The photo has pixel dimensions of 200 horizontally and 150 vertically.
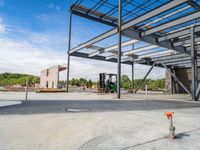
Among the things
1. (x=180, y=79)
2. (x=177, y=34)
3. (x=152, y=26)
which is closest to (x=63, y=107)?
(x=152, y=26)

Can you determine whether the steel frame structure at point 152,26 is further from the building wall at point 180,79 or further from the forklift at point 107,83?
the building wall at point 180,79

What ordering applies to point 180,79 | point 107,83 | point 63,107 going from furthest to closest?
point 180,79 → point 107,83 → point 63,107

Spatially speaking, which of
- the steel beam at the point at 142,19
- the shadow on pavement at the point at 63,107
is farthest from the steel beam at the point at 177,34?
the shadow on pavement at the point at 63,107

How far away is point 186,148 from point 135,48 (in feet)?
54.8

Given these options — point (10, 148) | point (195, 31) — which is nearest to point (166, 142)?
point (10, 148)

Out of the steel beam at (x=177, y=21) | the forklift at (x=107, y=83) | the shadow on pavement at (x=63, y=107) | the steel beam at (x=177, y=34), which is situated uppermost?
the steel beam at (x=177, y=21)

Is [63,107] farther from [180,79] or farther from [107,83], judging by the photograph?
[180,79]

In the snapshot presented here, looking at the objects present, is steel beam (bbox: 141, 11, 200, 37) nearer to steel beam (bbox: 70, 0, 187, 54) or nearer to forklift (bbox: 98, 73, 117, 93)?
steel beam (bbox: 70, 0, 187, 54)

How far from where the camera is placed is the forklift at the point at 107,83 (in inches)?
887

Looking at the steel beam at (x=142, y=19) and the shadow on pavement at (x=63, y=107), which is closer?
the shadow on pavement at (x=63, y=107)

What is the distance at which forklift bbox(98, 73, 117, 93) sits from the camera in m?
22.5

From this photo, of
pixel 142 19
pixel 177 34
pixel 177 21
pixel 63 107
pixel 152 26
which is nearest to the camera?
pixel 63 107

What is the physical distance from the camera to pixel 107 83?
2336 cm

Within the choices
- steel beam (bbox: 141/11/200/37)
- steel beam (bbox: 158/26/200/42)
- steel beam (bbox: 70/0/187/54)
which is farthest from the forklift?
steel beam (bbox: 141/11/200/37)
